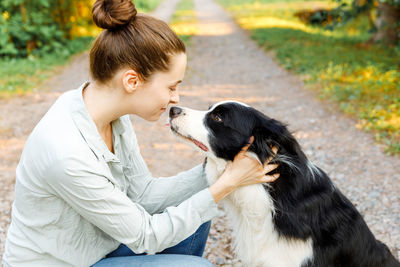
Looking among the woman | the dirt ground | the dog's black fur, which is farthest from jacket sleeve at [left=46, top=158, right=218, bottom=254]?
the dirt ground

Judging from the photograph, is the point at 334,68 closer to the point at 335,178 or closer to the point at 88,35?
the point at 335,178

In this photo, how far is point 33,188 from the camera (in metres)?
1.73

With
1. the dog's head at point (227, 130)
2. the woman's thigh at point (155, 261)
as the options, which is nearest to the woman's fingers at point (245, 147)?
the dog's head at point (227, 130)

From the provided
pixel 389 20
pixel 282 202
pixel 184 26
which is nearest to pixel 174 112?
pixel 282 202

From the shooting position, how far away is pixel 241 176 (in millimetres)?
1933

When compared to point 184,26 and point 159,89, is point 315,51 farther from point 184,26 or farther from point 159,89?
point 159,89

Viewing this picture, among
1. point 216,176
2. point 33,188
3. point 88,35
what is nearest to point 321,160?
point 216,176

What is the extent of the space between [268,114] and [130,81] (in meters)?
4.49

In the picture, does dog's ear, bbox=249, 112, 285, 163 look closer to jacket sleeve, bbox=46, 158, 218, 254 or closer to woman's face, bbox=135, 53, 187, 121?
jacket sleeve, bbox=46, 158, 218, 254

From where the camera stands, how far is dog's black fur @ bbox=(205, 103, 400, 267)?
79.0 inches

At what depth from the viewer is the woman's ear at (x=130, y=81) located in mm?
1757

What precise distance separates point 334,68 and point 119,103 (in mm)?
6224

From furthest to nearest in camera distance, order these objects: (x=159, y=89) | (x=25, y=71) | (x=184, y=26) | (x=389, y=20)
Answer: (x=184, y=26), (x=389, y=20), (x=25, y=71), (x=159, y=89)

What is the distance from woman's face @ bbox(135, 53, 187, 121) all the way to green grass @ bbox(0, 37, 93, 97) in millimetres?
5498
